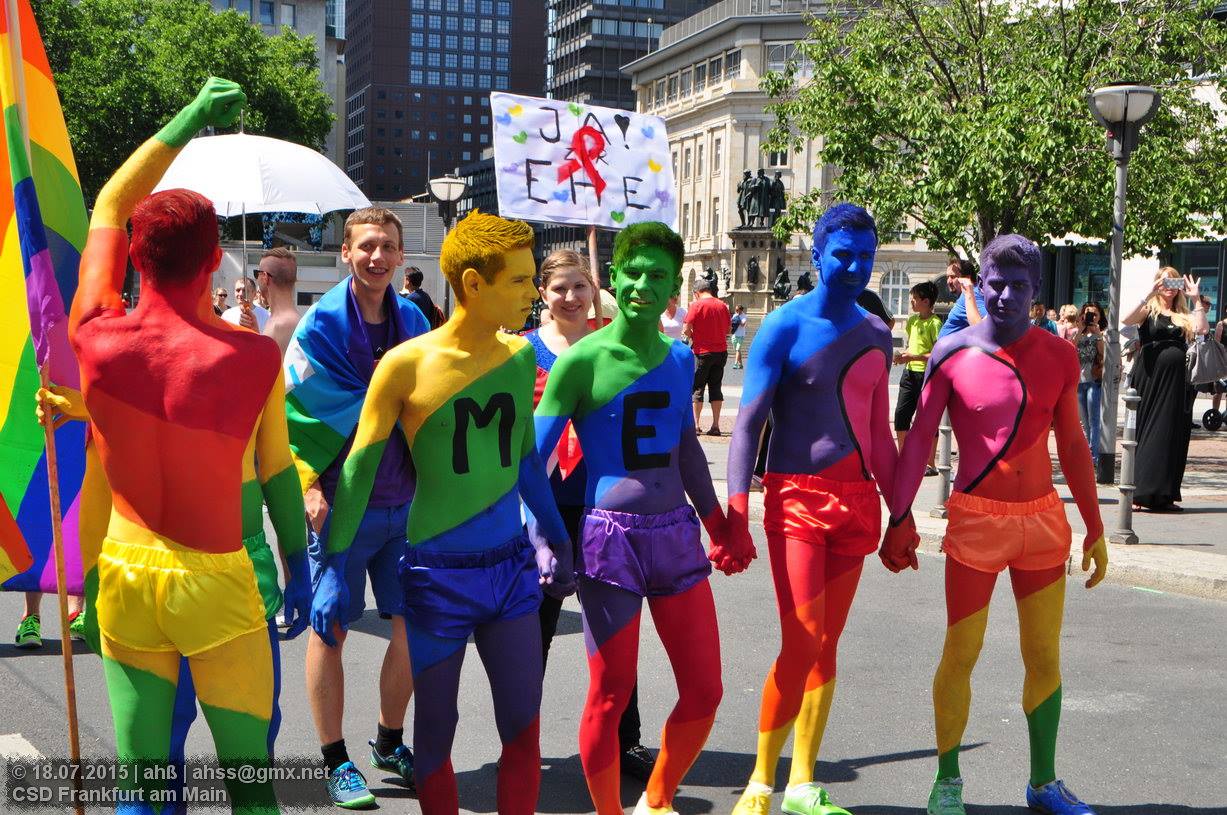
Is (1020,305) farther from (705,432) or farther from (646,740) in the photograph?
(705,432)

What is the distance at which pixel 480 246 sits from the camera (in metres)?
3.86

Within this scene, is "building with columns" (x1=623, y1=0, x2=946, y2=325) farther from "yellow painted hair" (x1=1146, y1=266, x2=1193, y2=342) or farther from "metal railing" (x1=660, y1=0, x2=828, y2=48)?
"yellow painted hair" (x1=1146, y1=266, x2=1193, y2=342)

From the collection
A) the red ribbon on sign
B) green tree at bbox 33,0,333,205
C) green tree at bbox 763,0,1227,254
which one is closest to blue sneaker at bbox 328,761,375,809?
the red ribbon on sign

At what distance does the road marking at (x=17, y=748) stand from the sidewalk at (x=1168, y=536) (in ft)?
21.0

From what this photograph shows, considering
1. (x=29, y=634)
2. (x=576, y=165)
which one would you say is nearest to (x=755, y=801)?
(x=29, y=634)

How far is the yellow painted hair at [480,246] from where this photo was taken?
12.6 ft

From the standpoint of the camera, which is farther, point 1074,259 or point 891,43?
point 1074,259

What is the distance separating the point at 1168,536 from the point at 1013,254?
680cm

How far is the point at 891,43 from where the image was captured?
15.8m

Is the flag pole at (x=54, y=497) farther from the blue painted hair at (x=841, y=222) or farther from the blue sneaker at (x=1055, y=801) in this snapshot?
the blue sneaker at (x=1055, y=801)

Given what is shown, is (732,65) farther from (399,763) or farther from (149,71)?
(399,763)

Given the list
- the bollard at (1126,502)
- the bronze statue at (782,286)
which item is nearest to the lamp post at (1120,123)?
the bollard at (1126,502)

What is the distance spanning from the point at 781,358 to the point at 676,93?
99703mm

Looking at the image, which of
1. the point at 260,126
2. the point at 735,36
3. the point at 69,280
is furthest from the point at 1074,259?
the point at 735,36
